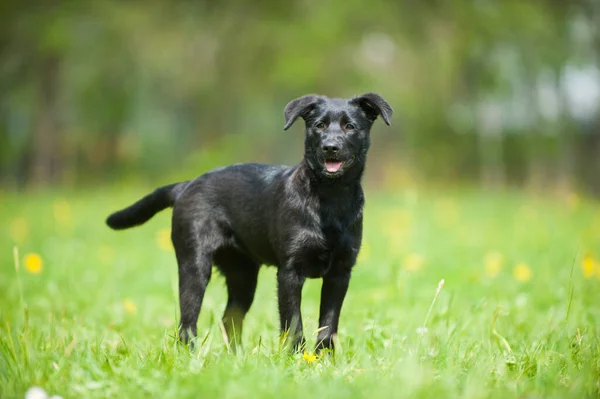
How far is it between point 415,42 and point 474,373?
57.9 feet

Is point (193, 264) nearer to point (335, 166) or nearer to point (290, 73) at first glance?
point (335, 166)

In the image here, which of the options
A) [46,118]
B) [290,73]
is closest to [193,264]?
[290,73]

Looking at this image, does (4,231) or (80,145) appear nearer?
(4,231)

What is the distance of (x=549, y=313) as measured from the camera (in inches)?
185

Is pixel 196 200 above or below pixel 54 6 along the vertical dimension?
below

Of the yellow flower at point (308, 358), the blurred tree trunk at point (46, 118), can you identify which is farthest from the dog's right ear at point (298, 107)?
the blurred tree trunk at point (46, 118)

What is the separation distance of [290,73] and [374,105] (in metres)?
14.3

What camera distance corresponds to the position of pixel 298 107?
372cm

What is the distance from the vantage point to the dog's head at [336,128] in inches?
140

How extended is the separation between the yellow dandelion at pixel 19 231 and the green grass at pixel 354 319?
40 millimetres

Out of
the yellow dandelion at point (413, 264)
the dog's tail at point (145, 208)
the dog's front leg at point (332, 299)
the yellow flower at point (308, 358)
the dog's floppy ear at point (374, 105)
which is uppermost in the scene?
the dog's floppy ear at point (374, 105)

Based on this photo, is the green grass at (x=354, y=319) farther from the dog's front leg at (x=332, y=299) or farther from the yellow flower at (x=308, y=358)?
the dog's front leg at (x=332, y=299)

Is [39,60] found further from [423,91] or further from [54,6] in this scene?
[423,91]

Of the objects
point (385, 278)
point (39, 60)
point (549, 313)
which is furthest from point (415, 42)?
point (549, 313)
